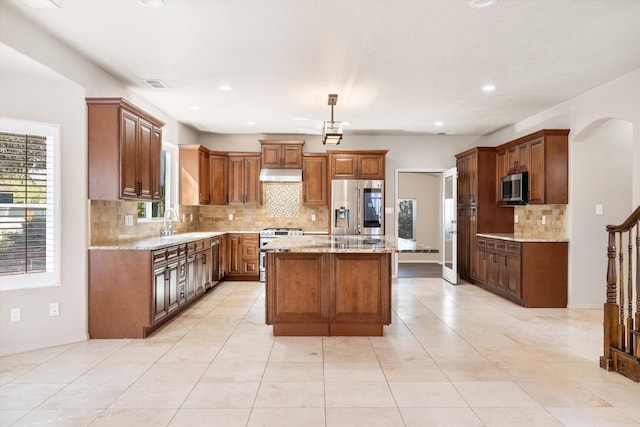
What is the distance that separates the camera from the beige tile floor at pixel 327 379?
2549 millimetres

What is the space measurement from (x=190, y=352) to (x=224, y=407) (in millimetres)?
1210

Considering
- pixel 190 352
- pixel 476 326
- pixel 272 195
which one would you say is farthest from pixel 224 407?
pixel 272 195

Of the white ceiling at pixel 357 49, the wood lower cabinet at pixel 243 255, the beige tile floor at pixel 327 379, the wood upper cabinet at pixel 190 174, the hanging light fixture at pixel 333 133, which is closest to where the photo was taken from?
the beige tile floor at pixel 327 379

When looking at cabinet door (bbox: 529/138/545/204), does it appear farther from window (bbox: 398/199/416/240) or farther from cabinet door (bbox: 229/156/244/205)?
window (bbox: 398/199/416/240)

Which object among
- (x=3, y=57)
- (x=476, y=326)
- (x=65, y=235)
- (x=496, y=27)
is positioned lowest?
(x=476, y=326)

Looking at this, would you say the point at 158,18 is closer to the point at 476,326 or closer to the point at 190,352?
the point at 190,352

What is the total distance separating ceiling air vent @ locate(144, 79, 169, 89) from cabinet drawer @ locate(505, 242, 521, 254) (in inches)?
198

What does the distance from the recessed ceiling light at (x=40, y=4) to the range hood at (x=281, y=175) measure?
466 cm

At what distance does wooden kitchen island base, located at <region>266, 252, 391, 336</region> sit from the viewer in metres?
4.19

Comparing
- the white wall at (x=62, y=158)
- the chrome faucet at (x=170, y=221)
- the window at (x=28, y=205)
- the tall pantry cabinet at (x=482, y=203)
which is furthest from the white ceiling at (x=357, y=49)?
the chrome faucet at (x=170, y=221)

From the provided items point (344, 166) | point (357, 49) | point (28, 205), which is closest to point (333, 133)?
point (357, 49)

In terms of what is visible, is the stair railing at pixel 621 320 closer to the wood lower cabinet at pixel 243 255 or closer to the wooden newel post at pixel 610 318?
the wooden newel post at pixel 610 318

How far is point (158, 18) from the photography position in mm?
3229

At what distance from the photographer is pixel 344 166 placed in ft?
24.3
